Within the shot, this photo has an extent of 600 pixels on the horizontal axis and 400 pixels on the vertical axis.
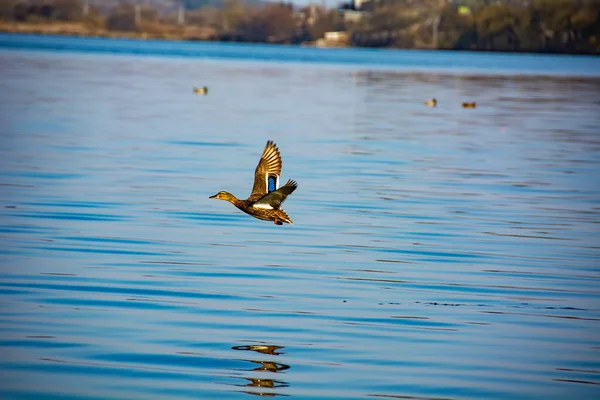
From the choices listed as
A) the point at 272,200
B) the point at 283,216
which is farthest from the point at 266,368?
the point at 283,216

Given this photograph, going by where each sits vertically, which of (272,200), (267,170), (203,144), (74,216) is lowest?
(203,144)

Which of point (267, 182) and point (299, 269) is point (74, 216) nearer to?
point (299, 269)

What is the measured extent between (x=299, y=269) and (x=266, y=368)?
174 inches

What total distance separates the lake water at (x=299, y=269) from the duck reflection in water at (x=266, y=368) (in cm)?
3

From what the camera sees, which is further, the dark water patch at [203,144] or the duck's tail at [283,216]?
the dark water patch at [203,144]

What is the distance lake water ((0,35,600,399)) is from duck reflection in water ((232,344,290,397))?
0.10 ft

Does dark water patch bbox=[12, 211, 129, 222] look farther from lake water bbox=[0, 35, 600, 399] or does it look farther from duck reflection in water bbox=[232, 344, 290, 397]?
duck reflection in water bbox=[232, 344, 290, 397]

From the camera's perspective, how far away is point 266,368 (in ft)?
34.8

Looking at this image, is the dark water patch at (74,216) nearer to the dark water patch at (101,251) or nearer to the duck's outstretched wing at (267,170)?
the dark water patch at (101,251)

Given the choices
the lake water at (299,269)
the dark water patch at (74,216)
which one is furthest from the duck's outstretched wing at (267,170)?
the dark water patch at (74,216)

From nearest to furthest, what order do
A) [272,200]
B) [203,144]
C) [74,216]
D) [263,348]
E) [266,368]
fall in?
[266,368] < [263,348] < [272,200] < [74,216] < [203,144]

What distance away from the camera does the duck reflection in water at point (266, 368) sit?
399 inches

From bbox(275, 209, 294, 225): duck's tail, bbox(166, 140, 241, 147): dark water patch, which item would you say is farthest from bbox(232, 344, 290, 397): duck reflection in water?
bbox(166, 140, 241, 147): dark water patch

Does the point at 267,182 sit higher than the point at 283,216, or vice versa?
the point at 267,182
